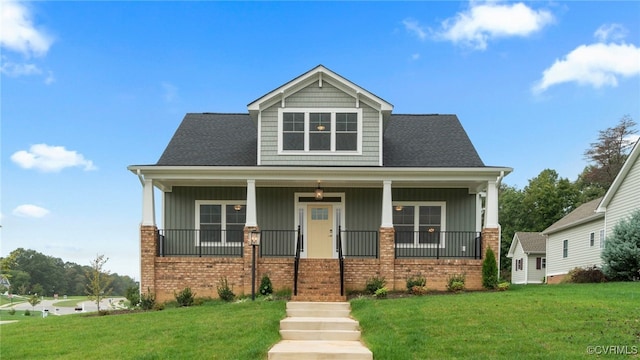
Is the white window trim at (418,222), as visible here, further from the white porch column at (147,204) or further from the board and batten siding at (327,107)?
the white porch column at (147,204)

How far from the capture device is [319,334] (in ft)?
34.7

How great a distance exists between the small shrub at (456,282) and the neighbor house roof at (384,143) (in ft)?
11.4

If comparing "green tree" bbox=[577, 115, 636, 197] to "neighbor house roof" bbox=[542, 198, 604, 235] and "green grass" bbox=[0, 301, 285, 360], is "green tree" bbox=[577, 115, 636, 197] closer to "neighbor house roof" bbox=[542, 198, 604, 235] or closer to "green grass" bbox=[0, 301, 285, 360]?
"neighbor house roof" bbox=[542, 198, 604, 235]

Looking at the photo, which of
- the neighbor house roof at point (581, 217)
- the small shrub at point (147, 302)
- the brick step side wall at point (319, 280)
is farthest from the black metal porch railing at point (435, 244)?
the neighbor house roof at point (581, 217)

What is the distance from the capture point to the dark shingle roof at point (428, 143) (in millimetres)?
17203

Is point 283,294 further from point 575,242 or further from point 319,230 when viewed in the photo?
point 575,242

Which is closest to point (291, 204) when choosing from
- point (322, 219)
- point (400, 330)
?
point (322, 219)

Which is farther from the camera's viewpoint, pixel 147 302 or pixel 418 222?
pixel 418 222

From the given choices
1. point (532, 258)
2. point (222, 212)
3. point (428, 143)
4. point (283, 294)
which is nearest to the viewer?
point (283, 294)

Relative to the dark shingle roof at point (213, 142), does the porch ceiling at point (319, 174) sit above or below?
below

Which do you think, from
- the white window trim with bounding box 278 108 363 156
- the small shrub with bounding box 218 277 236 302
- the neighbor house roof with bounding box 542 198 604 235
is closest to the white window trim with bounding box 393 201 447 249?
the white window trim with bounding box 278 108 363 156

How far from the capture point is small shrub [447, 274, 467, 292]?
590 inches

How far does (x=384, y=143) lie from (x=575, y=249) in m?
15.1

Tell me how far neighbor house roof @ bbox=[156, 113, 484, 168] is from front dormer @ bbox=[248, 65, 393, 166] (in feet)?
3.22
